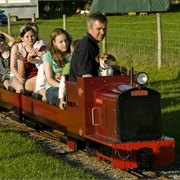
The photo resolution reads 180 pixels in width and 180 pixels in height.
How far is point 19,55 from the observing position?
1308 cm

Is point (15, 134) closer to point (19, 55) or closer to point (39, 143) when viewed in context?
point (39, 143)

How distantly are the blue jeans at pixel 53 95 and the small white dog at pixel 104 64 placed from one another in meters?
1.26

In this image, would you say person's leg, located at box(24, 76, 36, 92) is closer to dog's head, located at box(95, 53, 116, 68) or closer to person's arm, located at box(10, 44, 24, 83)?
person's arm, located at box(10, 44, 24, 83)

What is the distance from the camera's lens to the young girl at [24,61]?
42.2 feet

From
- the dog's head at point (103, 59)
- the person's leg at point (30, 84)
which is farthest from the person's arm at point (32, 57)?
the dog's head at point (103, 59)

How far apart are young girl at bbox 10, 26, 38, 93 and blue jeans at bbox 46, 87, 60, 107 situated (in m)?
1.55

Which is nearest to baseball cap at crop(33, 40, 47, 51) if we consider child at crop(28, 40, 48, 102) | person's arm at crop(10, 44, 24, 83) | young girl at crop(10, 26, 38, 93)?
child at crop(28, 40, 48, 102)

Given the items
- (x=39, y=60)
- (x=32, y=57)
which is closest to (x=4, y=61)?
(x=32, y=57)

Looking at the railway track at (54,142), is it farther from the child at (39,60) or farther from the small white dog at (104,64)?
the small white dog at (104,64)

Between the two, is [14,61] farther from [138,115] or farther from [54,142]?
[138,115]

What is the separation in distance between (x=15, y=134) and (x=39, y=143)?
1.61ft

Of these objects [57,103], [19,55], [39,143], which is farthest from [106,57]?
[19,55]

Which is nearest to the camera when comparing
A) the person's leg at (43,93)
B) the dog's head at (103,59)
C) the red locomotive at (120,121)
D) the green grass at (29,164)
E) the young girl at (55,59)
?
the green grass at (29,164)

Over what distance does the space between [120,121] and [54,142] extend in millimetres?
2565
